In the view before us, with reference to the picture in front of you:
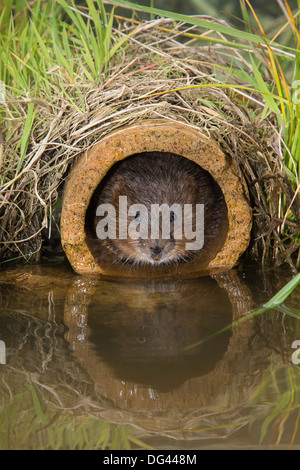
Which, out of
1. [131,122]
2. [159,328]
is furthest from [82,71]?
[159,328]

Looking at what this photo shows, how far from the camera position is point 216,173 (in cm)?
385

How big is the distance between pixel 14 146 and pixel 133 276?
55.3 inches

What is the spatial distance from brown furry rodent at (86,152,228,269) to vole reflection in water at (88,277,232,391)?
1.42ft

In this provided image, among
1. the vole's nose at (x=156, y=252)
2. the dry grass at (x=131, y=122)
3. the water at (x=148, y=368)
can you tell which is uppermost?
the dry grass at (x=131, y=122)

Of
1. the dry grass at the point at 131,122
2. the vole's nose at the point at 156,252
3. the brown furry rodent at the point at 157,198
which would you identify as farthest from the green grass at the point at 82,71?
the vole's nose at the point at 156,252

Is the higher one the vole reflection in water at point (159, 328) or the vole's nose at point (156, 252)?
the vole's nose at point (156, 252)

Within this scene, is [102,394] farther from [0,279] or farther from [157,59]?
[157,59]

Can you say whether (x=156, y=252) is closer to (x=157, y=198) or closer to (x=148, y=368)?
(x=157, y=198)

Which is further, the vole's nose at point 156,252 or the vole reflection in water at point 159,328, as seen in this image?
the vole's nose at point 156,252

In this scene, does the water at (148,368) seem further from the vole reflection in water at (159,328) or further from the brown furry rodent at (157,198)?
the brown furry rodent at (157,198)

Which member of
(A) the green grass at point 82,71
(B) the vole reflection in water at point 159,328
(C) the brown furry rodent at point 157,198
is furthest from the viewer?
(C) the brown furry rodent at point 157,198

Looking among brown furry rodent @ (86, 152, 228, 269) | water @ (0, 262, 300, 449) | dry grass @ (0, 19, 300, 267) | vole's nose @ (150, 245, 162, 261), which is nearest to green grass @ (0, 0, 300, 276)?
dry grass @ (0, 19, 300, 267)

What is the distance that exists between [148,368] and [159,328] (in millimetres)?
528

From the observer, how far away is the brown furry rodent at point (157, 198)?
423cm
